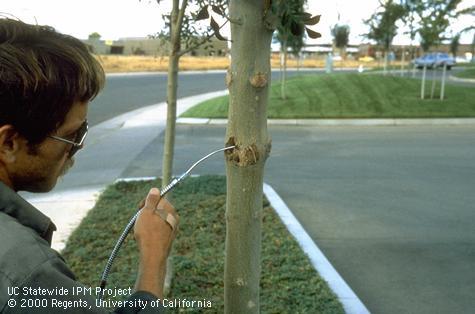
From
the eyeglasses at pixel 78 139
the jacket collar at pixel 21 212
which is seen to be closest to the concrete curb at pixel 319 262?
the eyeglasses at pixel 78 139

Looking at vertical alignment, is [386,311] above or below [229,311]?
below

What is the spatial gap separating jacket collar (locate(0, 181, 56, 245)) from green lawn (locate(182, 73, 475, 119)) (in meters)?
14.3

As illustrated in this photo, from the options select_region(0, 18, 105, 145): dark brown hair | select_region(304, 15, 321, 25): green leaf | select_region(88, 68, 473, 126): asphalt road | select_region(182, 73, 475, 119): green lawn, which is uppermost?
select_region(304, 15, 321, 25): green leaf

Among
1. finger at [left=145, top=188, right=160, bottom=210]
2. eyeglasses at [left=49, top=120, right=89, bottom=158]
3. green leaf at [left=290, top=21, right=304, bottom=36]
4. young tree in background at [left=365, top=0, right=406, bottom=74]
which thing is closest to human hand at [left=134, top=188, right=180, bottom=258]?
finger at [left=145, top=188, right=160, bottom=210]

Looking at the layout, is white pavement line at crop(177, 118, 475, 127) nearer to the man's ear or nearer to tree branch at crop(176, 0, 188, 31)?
tree branch at crop(176, 0, 188, 31)

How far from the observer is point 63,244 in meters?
5.45

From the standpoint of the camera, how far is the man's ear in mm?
1488

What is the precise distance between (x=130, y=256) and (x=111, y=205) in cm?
197

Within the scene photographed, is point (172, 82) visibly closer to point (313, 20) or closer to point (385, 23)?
point (313, 20)

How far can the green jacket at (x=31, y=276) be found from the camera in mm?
1272

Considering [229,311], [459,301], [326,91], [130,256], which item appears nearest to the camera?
[229,311]

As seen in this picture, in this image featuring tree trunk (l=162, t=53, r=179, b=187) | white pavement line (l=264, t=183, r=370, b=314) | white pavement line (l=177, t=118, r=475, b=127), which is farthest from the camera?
white pavement line (l=177, t=118, r=475, b=127)

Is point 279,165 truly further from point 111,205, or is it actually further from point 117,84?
point 117,84

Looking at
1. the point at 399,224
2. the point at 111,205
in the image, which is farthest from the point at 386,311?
the point at 111,205
